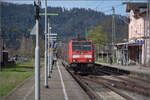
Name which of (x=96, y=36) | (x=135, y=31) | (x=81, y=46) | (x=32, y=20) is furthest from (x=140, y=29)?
(x=32, y=20)

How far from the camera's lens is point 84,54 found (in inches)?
907

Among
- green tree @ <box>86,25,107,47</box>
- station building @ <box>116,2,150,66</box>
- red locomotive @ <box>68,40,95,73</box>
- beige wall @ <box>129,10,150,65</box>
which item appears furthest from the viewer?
green tree @ <box>86,25,107,47</box>

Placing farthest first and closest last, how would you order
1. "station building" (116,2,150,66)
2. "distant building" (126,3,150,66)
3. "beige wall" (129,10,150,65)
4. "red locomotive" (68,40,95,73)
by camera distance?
1. "station building" (116,2,150,66)
2. "distant building" (126,3,150,66)
3. "beige wall" (129,10,150,65)
4. "red locomotive" (68,40,95,73)

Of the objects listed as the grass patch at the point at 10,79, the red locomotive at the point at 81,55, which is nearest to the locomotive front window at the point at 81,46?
the red locomotive at the point at 81,55

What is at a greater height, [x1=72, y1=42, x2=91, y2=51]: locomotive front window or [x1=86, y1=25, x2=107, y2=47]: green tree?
[x1=86, y1=25, x2=107, y2=47]: green tree

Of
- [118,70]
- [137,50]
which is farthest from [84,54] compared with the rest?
[137,50]

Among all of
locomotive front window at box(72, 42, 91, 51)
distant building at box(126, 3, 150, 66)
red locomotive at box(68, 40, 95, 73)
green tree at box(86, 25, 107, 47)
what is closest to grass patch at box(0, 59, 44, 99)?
Result: red locomotive at box(68, 40, 95, 73)

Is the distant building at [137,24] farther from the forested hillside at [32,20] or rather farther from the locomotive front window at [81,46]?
the locomotive front window at [81,46]

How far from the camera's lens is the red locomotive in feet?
75.0

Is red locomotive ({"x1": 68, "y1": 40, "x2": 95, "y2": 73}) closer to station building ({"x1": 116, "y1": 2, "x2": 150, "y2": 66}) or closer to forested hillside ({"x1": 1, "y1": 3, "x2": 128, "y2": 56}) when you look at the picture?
forested hillside ({"x1": 1, "y1": 3, "x2": 128, "y2": 56})

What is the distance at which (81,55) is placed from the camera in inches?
906

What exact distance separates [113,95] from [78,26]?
2814 cm

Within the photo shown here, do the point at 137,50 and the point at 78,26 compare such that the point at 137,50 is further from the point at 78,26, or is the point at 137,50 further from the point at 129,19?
the point at 78,26

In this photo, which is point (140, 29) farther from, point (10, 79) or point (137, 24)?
point (10, 79)
